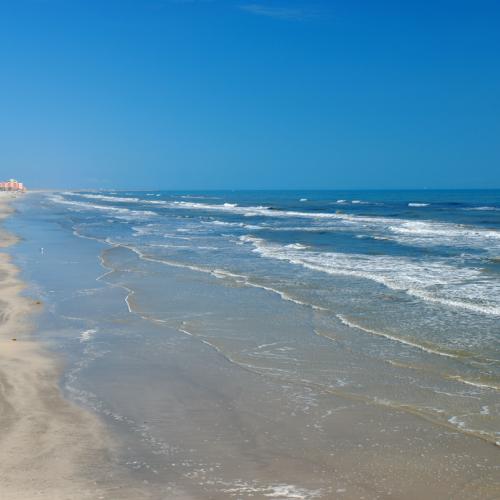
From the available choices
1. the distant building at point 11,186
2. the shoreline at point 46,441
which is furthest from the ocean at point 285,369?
the distant building at point 11,186

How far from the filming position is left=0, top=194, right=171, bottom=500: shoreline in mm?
5316

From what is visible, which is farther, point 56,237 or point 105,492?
point 56,237

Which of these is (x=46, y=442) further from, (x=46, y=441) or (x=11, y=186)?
(x=11, y=186)

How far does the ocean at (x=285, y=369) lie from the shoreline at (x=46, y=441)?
238 millimetres

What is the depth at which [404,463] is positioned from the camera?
19.6ft

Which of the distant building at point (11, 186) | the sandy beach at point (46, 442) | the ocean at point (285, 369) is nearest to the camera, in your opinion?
the sandy beach at point (46, 442)

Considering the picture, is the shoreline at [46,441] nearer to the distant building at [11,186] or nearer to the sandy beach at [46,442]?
the sandy beach at [46,442]

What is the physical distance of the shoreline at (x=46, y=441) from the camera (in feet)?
17.4

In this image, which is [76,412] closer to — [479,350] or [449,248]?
[479,350]

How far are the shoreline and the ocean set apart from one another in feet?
0.78

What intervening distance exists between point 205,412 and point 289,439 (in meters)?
1.29

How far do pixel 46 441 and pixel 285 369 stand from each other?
12.9 ft

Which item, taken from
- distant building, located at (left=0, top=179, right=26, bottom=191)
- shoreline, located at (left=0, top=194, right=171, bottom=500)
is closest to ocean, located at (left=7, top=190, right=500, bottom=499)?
shoreline, located at (left=0, top=194, right=171, bottom=500)

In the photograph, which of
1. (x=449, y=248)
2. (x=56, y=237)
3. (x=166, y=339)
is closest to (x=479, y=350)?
(x=166, y=339)
